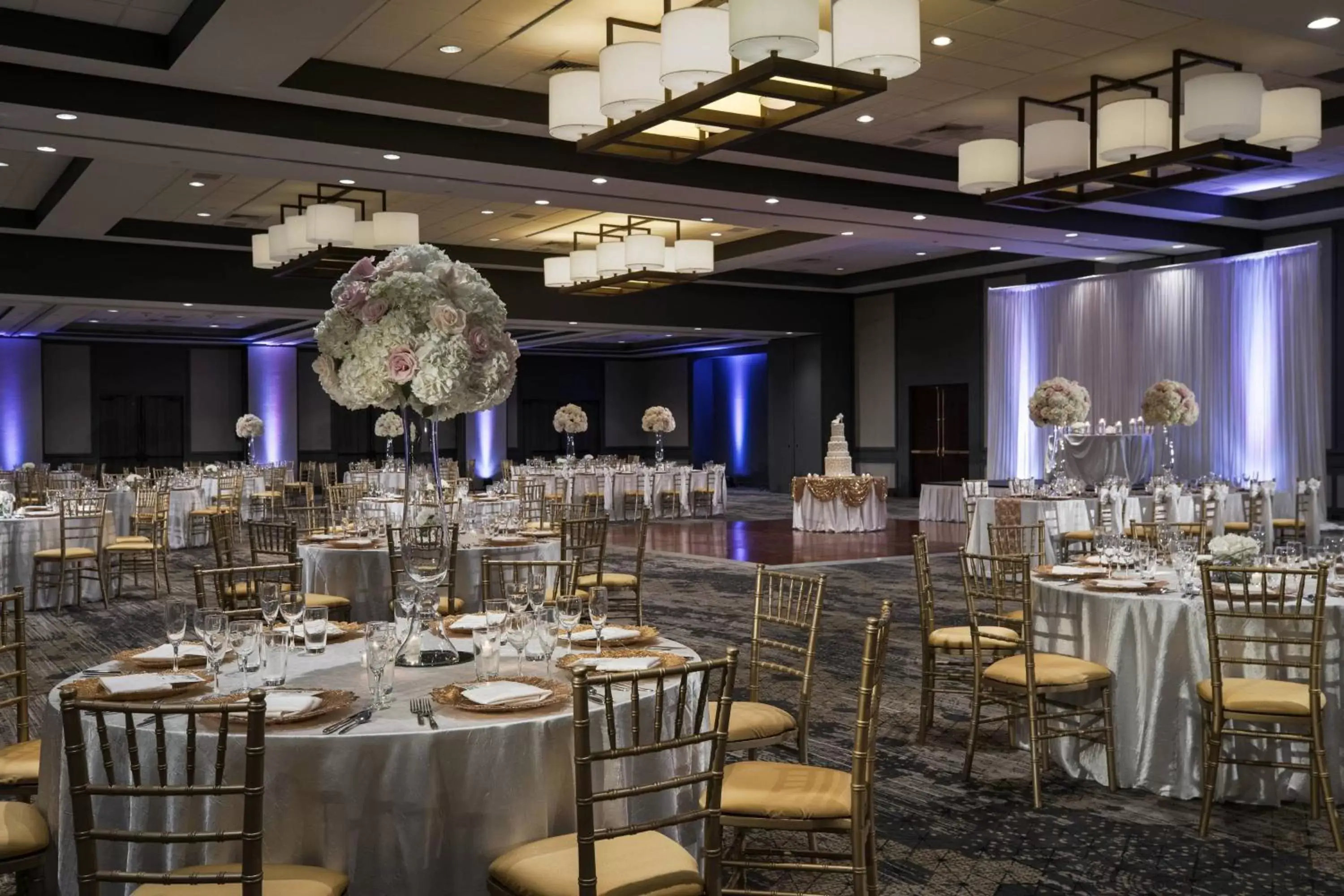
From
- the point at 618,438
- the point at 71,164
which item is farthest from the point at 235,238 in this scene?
the point at 618,438

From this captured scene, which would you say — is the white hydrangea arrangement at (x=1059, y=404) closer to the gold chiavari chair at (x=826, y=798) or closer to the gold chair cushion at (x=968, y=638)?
the gold chair cushion at (x=968, y=638)

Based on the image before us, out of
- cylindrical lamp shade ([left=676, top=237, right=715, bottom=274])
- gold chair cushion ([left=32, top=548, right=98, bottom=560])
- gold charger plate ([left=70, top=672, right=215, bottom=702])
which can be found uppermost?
cylindrical lamp shade ([left=676, top=237, right=715, bottom=274])

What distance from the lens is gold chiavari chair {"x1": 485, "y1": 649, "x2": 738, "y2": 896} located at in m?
2.36

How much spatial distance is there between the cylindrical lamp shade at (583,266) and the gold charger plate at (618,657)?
28.4 ft

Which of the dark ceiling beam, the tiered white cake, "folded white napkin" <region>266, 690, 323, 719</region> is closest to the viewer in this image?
"folded white napkin" <region>266, 690, 323, 719</region>

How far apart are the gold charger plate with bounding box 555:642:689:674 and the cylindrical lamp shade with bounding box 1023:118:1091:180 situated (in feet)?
18.3

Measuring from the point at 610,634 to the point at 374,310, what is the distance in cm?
125

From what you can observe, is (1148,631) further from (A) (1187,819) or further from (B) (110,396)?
(B) (110,396)

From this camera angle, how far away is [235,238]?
1447cm

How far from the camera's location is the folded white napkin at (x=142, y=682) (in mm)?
2988

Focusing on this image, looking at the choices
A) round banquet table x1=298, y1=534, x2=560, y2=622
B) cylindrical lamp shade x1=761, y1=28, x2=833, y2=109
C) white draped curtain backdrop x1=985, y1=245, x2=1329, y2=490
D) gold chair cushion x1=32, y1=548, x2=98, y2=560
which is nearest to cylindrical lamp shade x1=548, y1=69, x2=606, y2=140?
cylindrical lamp shade x1=761, y1=28, x2=833, y2=109

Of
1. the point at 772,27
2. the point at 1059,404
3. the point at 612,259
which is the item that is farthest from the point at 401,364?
the point at 1059,404

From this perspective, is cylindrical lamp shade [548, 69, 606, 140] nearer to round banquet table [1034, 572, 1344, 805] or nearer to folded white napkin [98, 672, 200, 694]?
round banquet table [1034, 572, 1344, 805]

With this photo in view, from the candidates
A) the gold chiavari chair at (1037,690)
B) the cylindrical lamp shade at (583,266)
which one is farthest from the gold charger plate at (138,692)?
the cylindrical lamp shade at (583,266)
